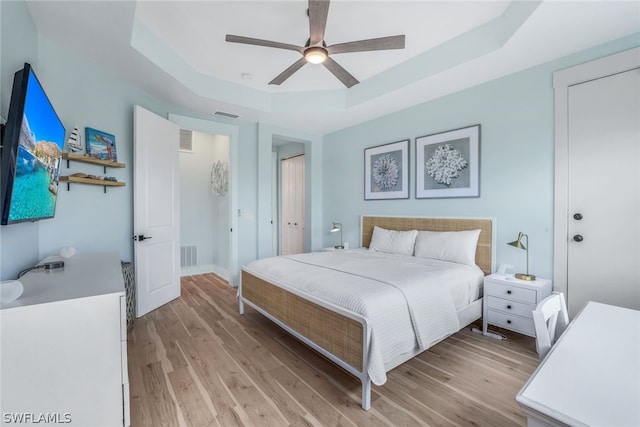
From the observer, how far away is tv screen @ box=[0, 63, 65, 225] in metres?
1.18

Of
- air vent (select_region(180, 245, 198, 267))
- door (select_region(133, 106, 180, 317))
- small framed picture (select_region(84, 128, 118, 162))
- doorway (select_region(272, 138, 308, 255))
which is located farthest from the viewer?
doorway (select_region(272, 138, 308, 255))

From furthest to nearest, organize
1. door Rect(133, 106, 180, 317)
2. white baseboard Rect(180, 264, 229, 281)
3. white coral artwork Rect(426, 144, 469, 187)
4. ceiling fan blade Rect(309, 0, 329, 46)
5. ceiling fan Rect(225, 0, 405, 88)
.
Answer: white baseboard Rect(180, 264, 229, 281)
white coral artwork Rect(426, 144, 469, 187)
door Rect(133, 106, 180, 317)
ceiling fan Rect(225, 0, 405, 88)
ceiling fan blade Rect(309, 0, 329, 46)

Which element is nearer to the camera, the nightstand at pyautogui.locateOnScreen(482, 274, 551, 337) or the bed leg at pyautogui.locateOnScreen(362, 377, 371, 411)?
the bed leg at pyautogui.locateOnScreen(362, 377, 371, 411)

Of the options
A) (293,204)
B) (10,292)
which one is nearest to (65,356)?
(10,292)

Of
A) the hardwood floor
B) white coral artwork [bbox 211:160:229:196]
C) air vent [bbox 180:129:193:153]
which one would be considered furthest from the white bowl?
air vent [bbox 180:129:193:153]

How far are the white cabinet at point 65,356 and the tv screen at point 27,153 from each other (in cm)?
44

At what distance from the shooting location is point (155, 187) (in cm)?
328

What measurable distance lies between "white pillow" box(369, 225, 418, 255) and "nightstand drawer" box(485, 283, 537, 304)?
96 cm

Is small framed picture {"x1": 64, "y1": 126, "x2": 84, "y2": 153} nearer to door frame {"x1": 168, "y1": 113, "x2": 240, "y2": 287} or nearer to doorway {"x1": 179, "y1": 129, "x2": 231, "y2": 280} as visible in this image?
door frame {"x1": 168, "y1": 113, "x2": 240, "y2": 287}

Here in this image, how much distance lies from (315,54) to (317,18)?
1.14 ft

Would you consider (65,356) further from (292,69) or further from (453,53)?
(453,53)

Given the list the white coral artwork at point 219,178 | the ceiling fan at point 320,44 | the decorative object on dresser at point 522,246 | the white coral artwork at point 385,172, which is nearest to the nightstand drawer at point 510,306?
the decorative object on dresser at point 522,246

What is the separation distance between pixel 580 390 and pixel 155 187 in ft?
12.3

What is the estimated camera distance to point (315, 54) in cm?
222
